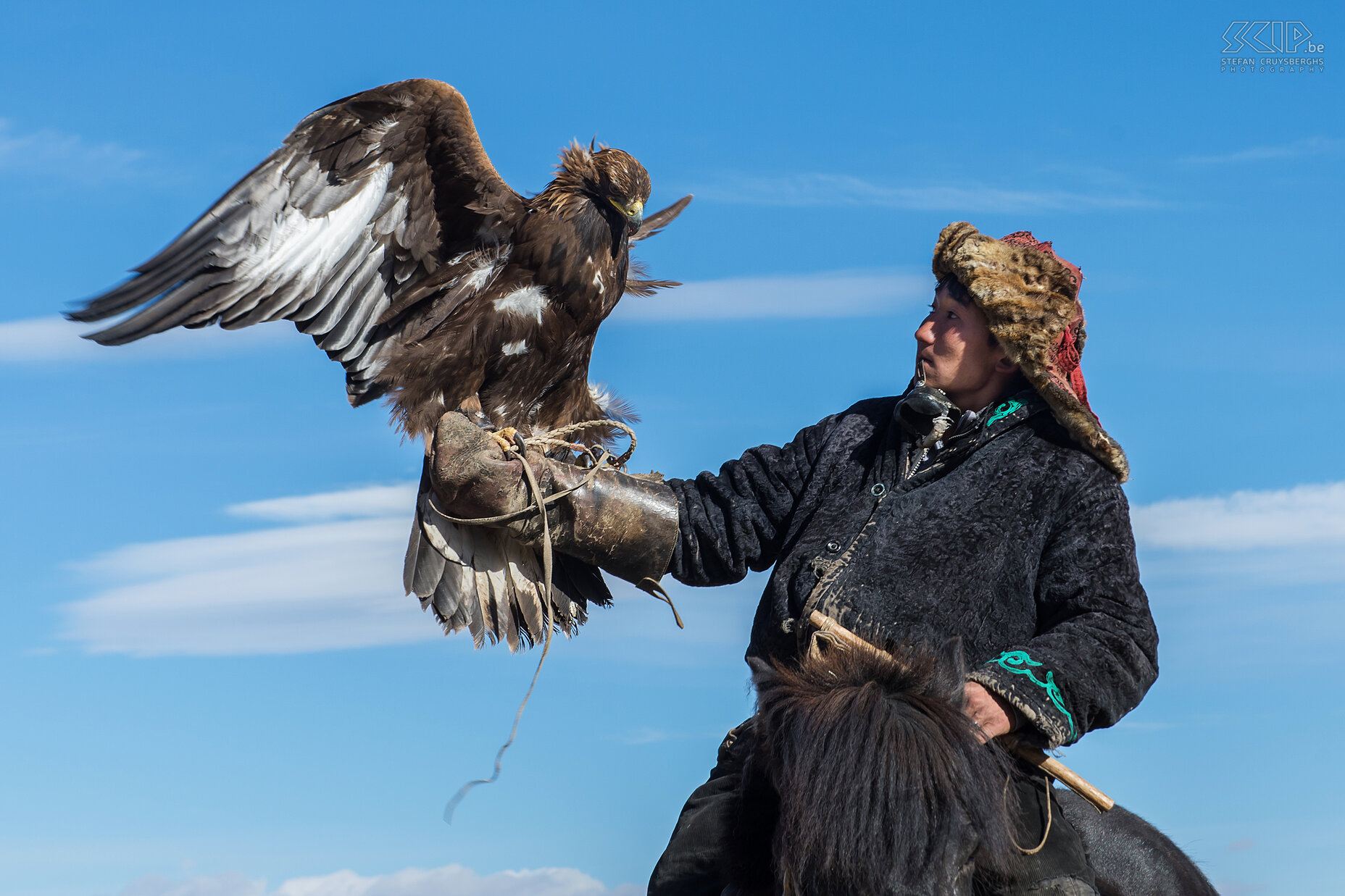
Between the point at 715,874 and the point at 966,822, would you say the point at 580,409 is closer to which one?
the point at 715,874

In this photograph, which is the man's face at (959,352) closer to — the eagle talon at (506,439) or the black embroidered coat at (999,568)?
the black embroidered coat at (999,568)

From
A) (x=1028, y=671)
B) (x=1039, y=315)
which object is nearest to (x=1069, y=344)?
(x=1039, y=315)

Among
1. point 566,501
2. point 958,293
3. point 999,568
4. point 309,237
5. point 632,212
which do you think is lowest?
point 999,568

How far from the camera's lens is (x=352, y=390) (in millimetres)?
3979

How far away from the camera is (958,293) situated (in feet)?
9.04

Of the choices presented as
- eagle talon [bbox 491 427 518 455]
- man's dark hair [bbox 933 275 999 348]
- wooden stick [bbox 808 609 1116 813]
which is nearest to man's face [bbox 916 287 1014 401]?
man's dark hair [bbox 933 275 999 348]

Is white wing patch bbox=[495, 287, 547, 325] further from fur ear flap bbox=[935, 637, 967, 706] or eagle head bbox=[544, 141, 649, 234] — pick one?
fur ear flap bbox=[935, 637, 967, 706]

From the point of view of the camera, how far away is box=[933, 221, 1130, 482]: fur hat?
2.60 metres

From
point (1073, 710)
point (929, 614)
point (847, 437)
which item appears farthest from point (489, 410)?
point (1073, 710)

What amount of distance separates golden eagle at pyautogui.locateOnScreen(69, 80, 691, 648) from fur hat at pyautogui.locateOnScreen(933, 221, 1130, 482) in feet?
4.10

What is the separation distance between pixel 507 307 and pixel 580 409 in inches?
19.9

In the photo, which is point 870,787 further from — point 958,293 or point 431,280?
point 431,280

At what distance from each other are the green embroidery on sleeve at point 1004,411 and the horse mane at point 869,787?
0.72m

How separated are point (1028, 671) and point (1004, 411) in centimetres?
66
